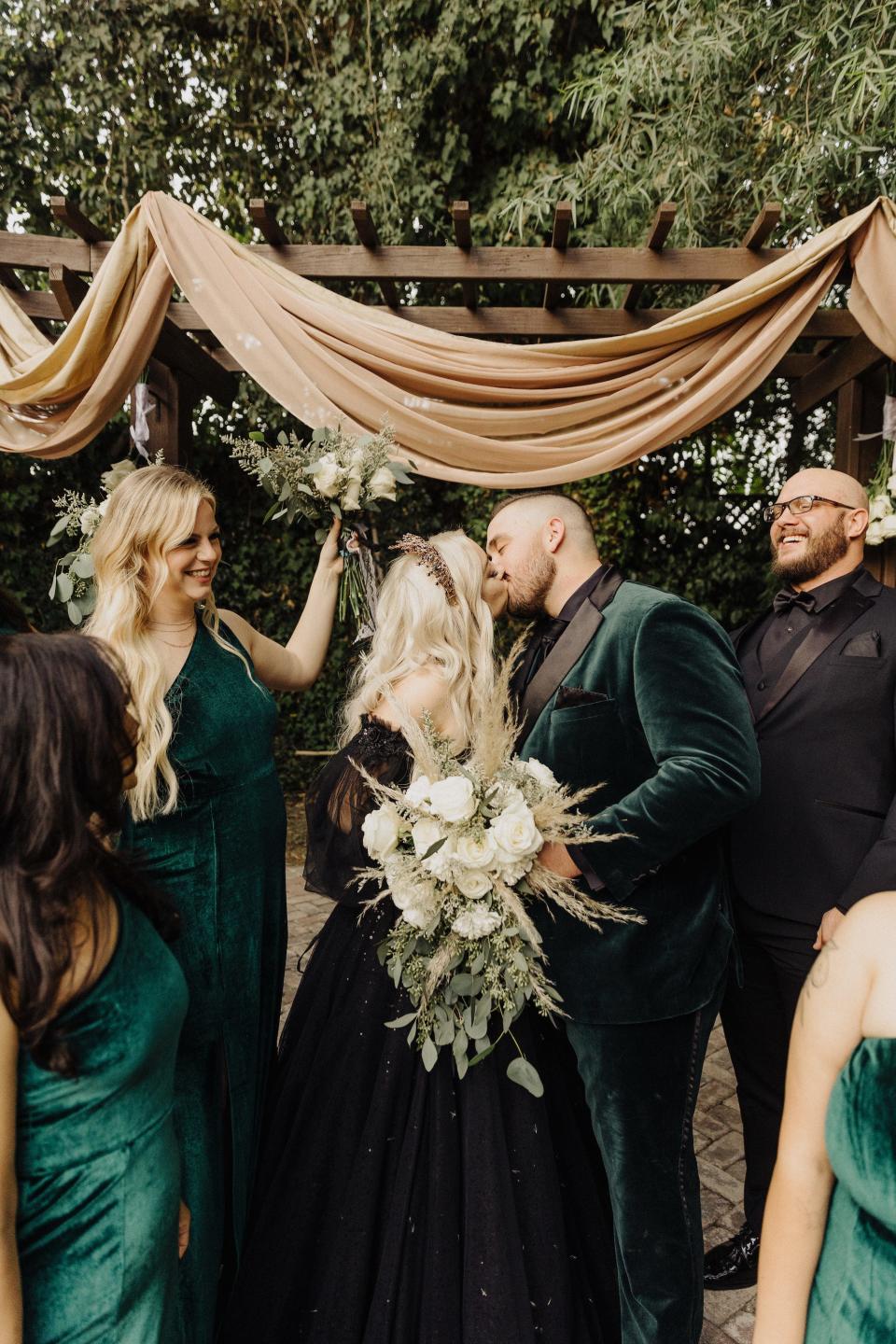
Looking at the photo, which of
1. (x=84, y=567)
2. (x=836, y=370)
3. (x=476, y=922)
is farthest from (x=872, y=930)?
(x=836, y=370)

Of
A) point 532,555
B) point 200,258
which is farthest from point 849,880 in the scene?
point 200,258

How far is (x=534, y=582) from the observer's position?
2428 mm

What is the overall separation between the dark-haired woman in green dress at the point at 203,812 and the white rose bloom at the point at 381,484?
524mm

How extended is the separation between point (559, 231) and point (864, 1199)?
9.97 ft

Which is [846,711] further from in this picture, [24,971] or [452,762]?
[24,971]

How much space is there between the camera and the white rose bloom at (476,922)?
1.73 meters

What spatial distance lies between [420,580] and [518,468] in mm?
1254

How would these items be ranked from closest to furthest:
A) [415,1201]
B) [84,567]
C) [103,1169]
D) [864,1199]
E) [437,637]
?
[864,1199] → [103,1169] → [415,1201] → [437,637] → [84,567]

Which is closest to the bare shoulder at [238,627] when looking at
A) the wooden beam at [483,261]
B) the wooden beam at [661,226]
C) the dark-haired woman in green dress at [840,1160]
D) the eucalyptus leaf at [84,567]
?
the eucalyptus leaf at [84,567]

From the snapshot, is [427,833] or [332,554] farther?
[332,554]

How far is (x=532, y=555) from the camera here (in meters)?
2.42

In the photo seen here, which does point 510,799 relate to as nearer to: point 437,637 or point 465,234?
point 437,637

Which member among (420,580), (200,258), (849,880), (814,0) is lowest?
(849,880)

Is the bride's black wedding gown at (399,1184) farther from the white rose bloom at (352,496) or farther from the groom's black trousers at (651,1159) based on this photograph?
the white rose bloom at (352,496)
